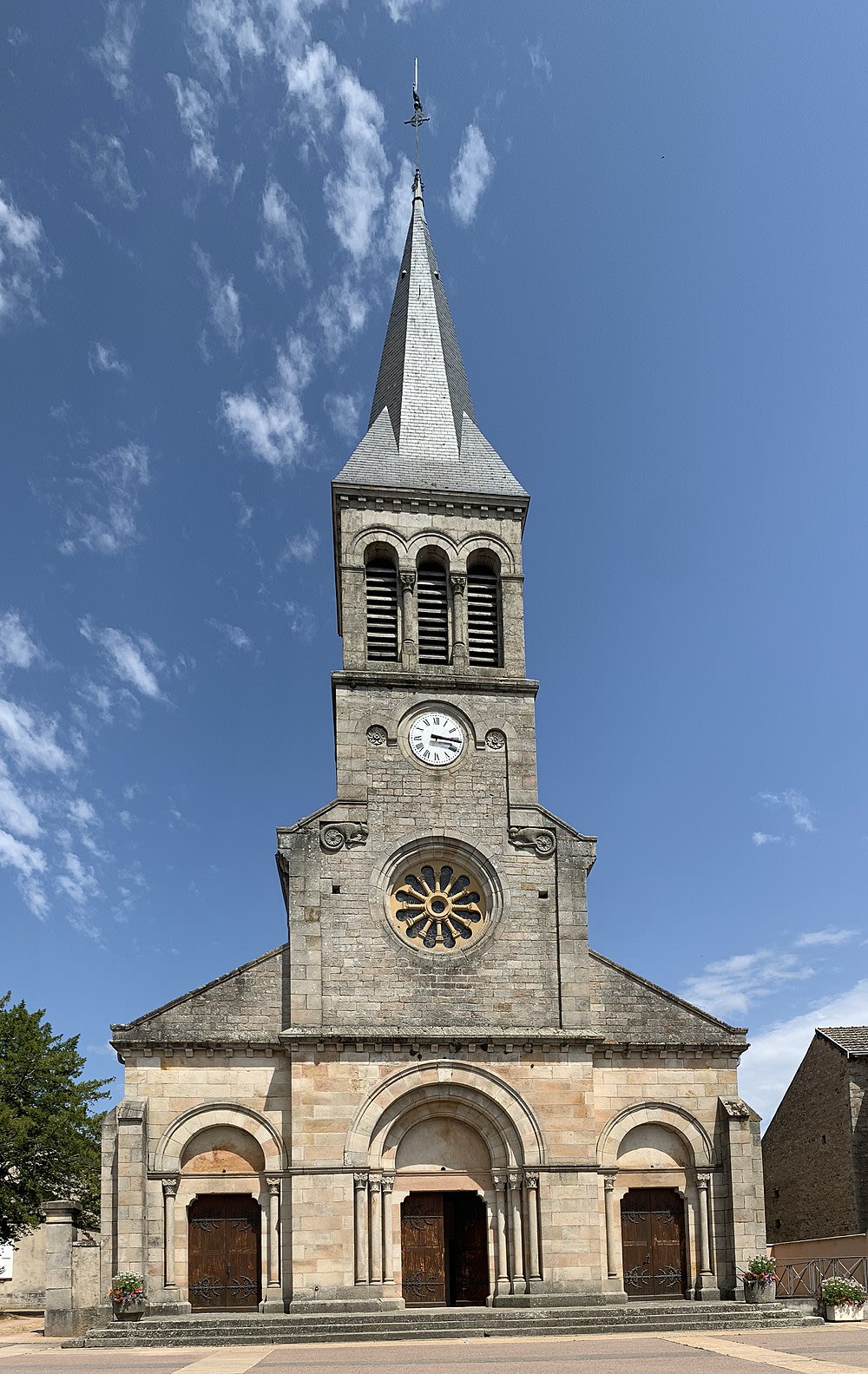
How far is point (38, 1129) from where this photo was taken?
113 feet

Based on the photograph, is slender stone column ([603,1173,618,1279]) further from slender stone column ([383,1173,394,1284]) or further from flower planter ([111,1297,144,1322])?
flower planter ([111,1297,144,1322])

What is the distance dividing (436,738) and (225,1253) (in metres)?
11.6

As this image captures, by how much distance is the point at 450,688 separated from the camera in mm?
27688

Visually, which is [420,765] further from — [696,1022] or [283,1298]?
[283,1298]

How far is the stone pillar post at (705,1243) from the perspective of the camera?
23953mm

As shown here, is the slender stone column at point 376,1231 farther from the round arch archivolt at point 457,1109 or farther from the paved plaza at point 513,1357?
the paved plaza at point 513,1357

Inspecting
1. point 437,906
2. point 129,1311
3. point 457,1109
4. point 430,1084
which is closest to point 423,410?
point 437,906

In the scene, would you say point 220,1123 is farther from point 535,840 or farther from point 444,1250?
point 535,840

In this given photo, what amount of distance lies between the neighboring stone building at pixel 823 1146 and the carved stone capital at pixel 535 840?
10.9m

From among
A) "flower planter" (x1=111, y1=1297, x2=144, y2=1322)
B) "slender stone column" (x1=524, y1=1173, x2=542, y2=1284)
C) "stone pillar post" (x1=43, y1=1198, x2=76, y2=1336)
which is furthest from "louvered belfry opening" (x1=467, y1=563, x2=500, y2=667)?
"flower planter" (x1=111, y1=1297, x2=144, y2=1322)

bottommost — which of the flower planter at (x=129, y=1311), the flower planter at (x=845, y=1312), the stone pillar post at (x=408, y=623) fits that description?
the flower planter at (x=845, y=1312)

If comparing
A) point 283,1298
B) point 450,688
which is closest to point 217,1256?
point 283,1298

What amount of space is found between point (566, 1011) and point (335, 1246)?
6.58 m

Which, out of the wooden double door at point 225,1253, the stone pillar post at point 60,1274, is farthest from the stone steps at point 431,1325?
the stone pillar post at point 60,1274
